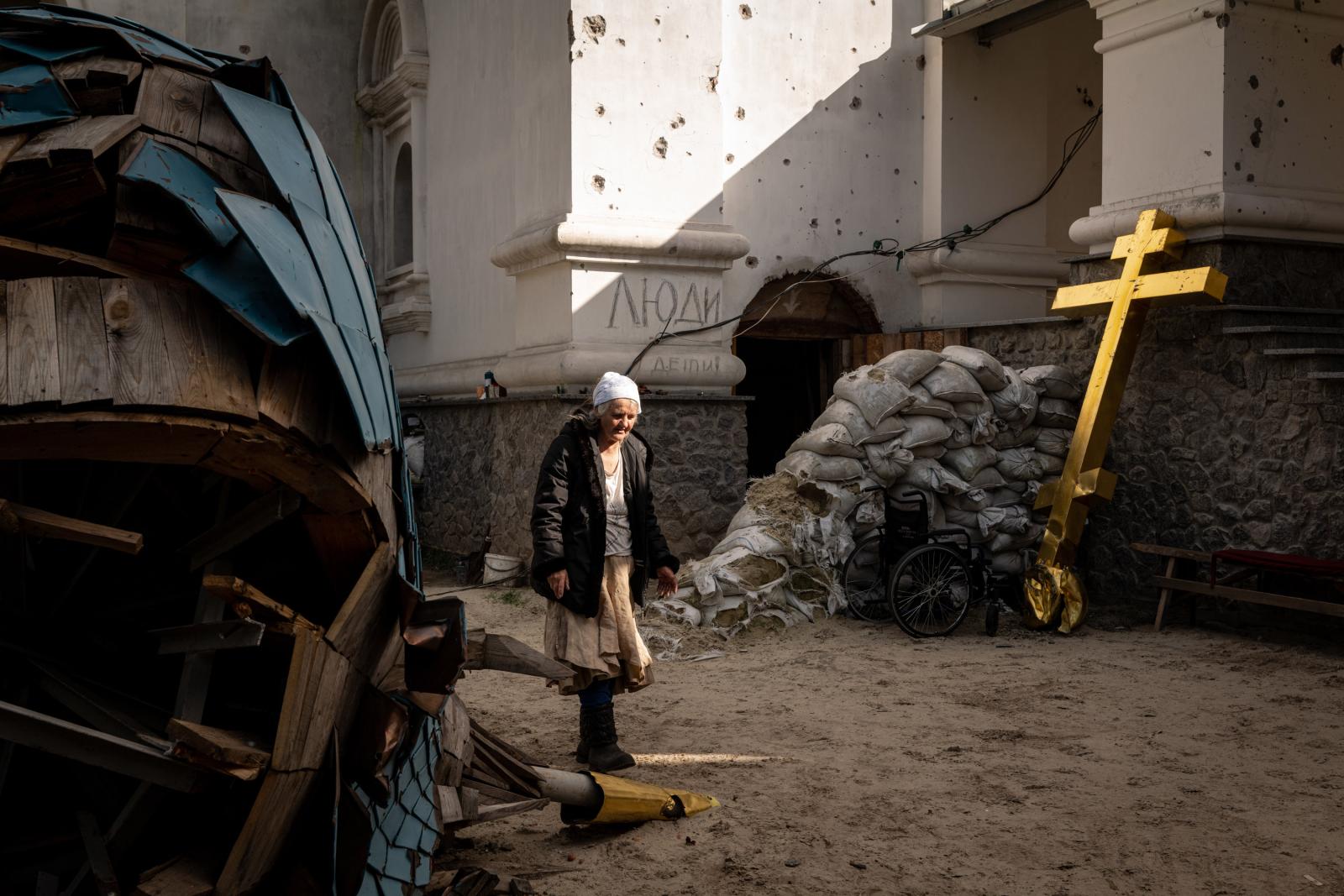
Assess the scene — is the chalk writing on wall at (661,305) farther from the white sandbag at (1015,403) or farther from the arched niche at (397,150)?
the arched niche at (397,150)

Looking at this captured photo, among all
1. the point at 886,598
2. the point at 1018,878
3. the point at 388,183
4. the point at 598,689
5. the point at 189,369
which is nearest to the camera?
the point at 189,369

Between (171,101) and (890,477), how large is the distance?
226 inches

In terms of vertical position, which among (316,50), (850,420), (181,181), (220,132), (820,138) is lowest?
(850,420)

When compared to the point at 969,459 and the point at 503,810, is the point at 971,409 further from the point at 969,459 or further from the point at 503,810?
the point at 503,810

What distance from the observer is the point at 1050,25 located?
10.7 meters

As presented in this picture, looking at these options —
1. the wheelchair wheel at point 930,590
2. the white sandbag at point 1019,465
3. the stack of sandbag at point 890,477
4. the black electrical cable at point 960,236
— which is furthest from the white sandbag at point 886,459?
the black electrical cable at point 960,236

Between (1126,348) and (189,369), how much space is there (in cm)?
653

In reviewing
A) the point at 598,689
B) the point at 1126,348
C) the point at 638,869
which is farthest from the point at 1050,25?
the point at 638,869

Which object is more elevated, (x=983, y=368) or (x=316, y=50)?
(x=316, y=50)

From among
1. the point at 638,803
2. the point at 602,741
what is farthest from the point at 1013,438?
the point at 638,803

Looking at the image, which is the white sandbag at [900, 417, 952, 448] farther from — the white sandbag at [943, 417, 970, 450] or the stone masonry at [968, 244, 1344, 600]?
the stone masonry at [968, 244, 1344, 600]

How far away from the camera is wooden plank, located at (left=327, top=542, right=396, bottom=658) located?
2.61 meters

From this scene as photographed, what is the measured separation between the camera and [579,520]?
15.6ft

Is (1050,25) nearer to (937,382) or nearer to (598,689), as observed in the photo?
(937,382)
